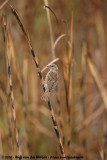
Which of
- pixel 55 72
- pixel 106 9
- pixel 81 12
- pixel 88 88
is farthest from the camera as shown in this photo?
pixel 106 9

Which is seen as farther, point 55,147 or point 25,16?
point 55,147

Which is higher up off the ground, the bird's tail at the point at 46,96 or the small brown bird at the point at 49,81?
the small brown bird at the point at 49,81

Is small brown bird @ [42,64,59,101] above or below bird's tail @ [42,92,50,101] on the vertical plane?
above

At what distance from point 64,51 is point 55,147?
3.14 feet

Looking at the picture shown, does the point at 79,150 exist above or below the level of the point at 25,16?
below

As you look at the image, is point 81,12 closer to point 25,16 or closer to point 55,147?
point 25,16

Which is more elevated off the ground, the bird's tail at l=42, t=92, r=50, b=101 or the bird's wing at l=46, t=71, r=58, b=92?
the bird's wing at l=46, t=71, r=58, b=92

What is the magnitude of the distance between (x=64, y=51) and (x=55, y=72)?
225 millimetres

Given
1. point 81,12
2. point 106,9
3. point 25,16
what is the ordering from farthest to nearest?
point 106,9 → point 81,12 → point 25,16

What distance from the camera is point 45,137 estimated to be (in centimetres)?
183

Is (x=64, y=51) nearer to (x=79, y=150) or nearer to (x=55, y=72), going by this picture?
(x=55, y=72)

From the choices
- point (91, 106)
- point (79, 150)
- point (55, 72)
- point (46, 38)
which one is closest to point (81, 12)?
point (46, 38)

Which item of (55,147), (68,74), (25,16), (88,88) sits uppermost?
(25,16)

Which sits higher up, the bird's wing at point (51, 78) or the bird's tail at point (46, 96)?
the bird's wing at point (51, 78)
